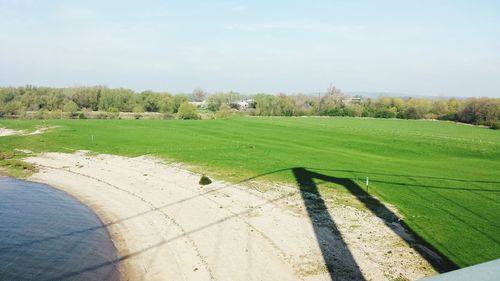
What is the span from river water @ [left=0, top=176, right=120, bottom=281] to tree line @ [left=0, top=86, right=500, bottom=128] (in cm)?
9510

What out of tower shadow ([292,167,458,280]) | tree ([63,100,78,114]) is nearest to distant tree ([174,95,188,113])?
tree ([63,100,78,114])

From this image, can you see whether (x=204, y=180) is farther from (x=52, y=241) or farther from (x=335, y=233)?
(x=335, y=233)

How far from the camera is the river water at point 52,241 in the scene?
17.8 meters

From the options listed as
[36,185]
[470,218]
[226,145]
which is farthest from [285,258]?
[226,145]

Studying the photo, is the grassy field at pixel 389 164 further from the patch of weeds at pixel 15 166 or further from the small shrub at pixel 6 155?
the patch of weeds at pixel 15 166

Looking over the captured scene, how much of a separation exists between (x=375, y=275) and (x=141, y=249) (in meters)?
11.3

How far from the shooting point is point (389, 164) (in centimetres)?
4116

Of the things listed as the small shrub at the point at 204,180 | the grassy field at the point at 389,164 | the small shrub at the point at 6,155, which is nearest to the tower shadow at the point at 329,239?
the grassy field at the point at 389,164

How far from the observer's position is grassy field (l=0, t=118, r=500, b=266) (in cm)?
2150

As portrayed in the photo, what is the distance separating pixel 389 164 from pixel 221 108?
11141 cm

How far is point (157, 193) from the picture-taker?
98.1ft

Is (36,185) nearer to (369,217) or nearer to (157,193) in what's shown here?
(157,193)

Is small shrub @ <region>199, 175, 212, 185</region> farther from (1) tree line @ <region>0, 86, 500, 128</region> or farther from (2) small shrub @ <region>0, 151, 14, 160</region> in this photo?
(1) tree line @ <region>0, 86, 500, 128</region>

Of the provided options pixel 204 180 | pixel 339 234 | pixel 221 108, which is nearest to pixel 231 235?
pixel 339 234
